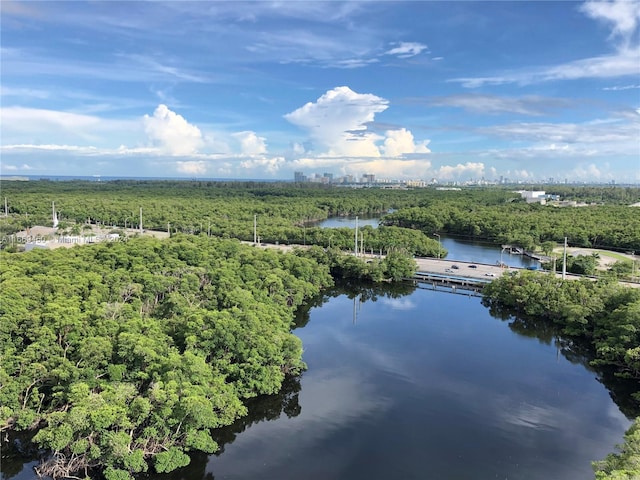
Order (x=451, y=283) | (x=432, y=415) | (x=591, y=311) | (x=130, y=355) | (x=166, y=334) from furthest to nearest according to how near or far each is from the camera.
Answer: (x=451, y=283) < (x=591, y=311) < (x=166, y=334) < (x=432, y=415) < (x=130, y=355)

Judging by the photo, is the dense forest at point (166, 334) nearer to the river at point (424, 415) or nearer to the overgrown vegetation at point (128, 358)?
the overgrown vegetation at point (128, 358)

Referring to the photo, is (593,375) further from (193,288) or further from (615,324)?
(193,288)

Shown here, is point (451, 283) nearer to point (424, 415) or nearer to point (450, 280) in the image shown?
point (450, 280)

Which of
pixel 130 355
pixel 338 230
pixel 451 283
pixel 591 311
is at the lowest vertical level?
pixel 451 283

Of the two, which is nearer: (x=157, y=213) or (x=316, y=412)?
(x=316, y=412)

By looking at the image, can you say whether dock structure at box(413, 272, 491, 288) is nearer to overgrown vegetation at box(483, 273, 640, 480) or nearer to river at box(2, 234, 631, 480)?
overgrown vegetation at box(483, 273, 640, 480)

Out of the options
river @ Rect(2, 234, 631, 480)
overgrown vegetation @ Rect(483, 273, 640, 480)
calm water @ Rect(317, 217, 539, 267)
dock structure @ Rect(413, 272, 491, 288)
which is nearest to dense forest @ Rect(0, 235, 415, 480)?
river @ Rect(2, 234, 631, 480)

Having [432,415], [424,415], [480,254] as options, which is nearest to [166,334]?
[424,415]

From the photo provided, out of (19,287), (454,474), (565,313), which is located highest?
(19,287)

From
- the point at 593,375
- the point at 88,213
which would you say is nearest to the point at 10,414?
the point at 593,375
